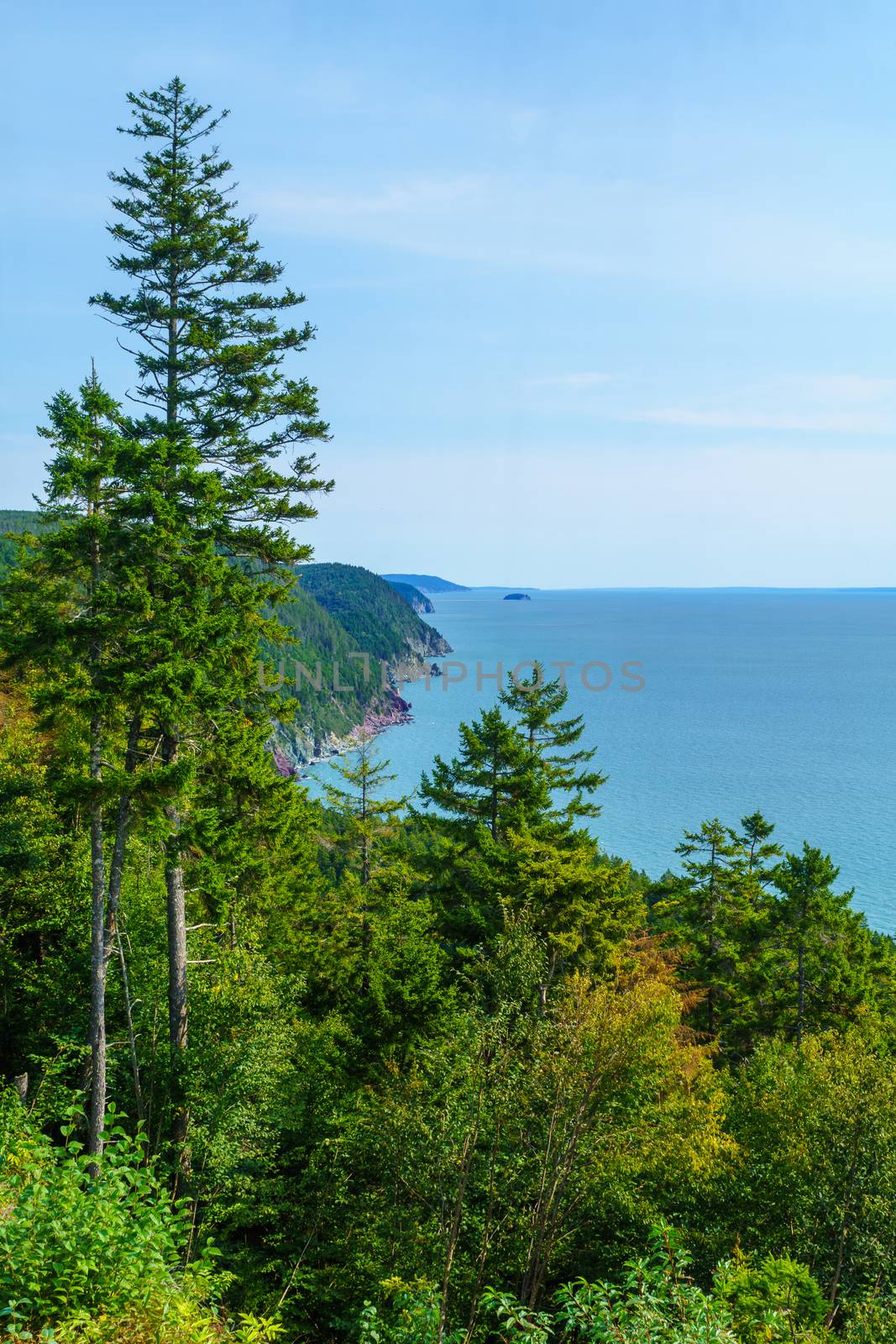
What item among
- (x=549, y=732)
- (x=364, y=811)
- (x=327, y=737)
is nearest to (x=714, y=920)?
(x=549, y=732)

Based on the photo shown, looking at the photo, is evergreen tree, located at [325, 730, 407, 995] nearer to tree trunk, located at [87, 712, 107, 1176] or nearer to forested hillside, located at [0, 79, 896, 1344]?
forested hillside, located at [0, 79, 896, 1344]

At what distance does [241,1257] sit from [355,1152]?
6.54ft

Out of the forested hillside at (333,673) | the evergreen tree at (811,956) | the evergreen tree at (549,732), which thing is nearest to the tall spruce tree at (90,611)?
the evergreen tree at (549,732)

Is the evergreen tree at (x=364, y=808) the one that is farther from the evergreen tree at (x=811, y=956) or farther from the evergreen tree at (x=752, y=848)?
the evergreen tree at (x=752, y=848)

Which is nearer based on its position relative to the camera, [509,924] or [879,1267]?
[879,1267]

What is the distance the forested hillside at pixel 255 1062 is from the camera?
24.2ft

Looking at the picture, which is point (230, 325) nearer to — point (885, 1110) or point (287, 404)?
point (287, 404)

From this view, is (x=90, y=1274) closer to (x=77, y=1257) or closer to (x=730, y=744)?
(x=77, y=1257)

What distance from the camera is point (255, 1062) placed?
1214 centimetres

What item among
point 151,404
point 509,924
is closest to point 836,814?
point 509,924

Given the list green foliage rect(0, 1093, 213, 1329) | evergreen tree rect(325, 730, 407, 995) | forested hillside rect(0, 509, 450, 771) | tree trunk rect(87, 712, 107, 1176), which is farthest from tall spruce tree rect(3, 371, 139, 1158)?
forested hillside rect(0, 509, 450, 771)

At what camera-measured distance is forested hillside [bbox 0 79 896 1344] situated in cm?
738

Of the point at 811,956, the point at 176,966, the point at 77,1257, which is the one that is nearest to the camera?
the point at 77,1257

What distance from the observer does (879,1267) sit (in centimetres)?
948
